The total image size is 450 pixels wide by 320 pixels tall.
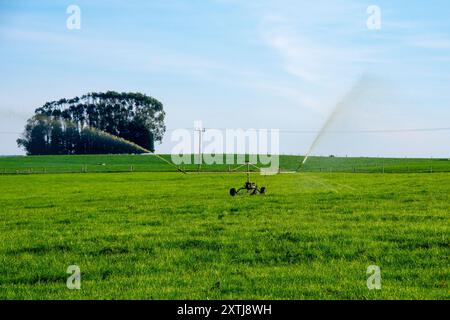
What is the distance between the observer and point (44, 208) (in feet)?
90.6

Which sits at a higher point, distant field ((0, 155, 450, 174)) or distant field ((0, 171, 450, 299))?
distant field ((0, 155, 450, 174))

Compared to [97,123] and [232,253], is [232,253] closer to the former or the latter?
[232,253]

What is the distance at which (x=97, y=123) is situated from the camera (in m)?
85.2

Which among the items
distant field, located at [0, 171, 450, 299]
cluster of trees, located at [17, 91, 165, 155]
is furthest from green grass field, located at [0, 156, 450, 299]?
cluster of trees, located at [17, 91, 165, 155]

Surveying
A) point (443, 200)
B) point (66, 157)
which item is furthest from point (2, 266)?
point (66, 157)

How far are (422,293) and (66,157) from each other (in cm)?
10898

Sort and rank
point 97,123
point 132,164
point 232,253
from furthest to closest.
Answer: point 132,164 < point 97,123 < point 232,253

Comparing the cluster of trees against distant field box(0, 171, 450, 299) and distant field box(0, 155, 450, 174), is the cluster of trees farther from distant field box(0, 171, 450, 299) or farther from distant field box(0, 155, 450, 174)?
distant field box(0, 171, 450, 299)

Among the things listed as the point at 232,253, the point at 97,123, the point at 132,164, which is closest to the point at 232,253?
the point at 232,253

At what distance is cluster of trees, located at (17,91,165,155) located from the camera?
69.6m

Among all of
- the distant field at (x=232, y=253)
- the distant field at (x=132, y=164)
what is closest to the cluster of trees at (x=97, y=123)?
the distant field at (x=132, y=164)
